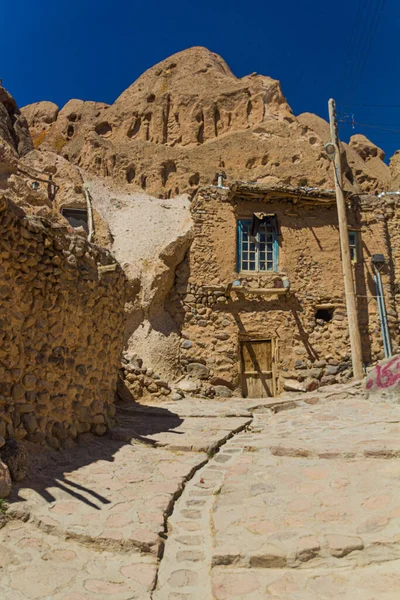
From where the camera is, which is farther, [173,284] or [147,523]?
[173,284]

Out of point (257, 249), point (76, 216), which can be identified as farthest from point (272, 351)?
point (76, 216)

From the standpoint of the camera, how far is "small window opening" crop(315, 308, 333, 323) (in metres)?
12.4

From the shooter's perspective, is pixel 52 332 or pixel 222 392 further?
pixel 222 392

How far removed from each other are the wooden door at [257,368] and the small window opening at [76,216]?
613cm

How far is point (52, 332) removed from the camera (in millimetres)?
4684

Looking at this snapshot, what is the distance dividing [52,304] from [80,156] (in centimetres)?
1543

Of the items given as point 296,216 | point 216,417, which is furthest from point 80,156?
point 216,417

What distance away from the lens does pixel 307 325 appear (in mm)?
12141

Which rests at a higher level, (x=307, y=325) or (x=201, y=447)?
(x=307, y=325)

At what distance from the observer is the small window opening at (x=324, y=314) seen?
12.4 metres

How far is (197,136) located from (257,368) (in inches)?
441

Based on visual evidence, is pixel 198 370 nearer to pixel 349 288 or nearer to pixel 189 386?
pixel 189 386

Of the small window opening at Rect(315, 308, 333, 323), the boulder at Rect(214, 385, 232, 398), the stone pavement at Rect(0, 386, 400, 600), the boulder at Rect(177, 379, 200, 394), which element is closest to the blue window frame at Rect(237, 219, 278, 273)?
the small window opening at Rect(315, 308, 333, 323)

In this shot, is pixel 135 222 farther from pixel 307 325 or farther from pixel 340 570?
pixel 340 570
